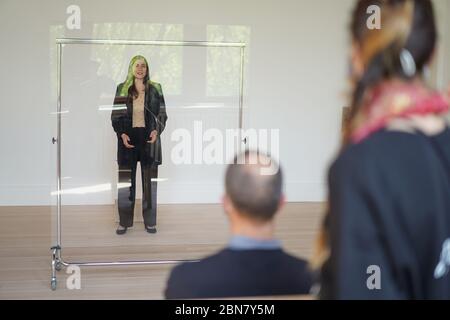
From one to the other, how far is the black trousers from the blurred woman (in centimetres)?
277

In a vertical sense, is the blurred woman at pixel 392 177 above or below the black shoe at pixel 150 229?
above

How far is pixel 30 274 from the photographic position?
3369 mm

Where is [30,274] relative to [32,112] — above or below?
below

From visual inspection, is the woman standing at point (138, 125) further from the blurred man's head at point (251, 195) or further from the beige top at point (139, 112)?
the blurred man's head at point (251, 195)

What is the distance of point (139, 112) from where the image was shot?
3500 millimetres

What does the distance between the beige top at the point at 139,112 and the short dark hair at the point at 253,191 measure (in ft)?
7.96

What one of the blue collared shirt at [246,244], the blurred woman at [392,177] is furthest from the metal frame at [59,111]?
the blurred woman at [392,177]

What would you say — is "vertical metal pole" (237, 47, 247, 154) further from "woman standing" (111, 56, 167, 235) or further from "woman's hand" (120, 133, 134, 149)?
"woman's hand" (120, 133, 134, 149)

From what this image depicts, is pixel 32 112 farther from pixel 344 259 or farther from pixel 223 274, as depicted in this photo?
pixel 344 259

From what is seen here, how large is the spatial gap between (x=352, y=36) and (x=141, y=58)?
2.75m

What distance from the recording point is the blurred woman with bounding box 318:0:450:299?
784 mm

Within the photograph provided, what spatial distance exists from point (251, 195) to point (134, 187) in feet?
8.79

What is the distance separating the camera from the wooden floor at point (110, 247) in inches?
122

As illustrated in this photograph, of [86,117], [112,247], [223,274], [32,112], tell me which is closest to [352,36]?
[223,274]
